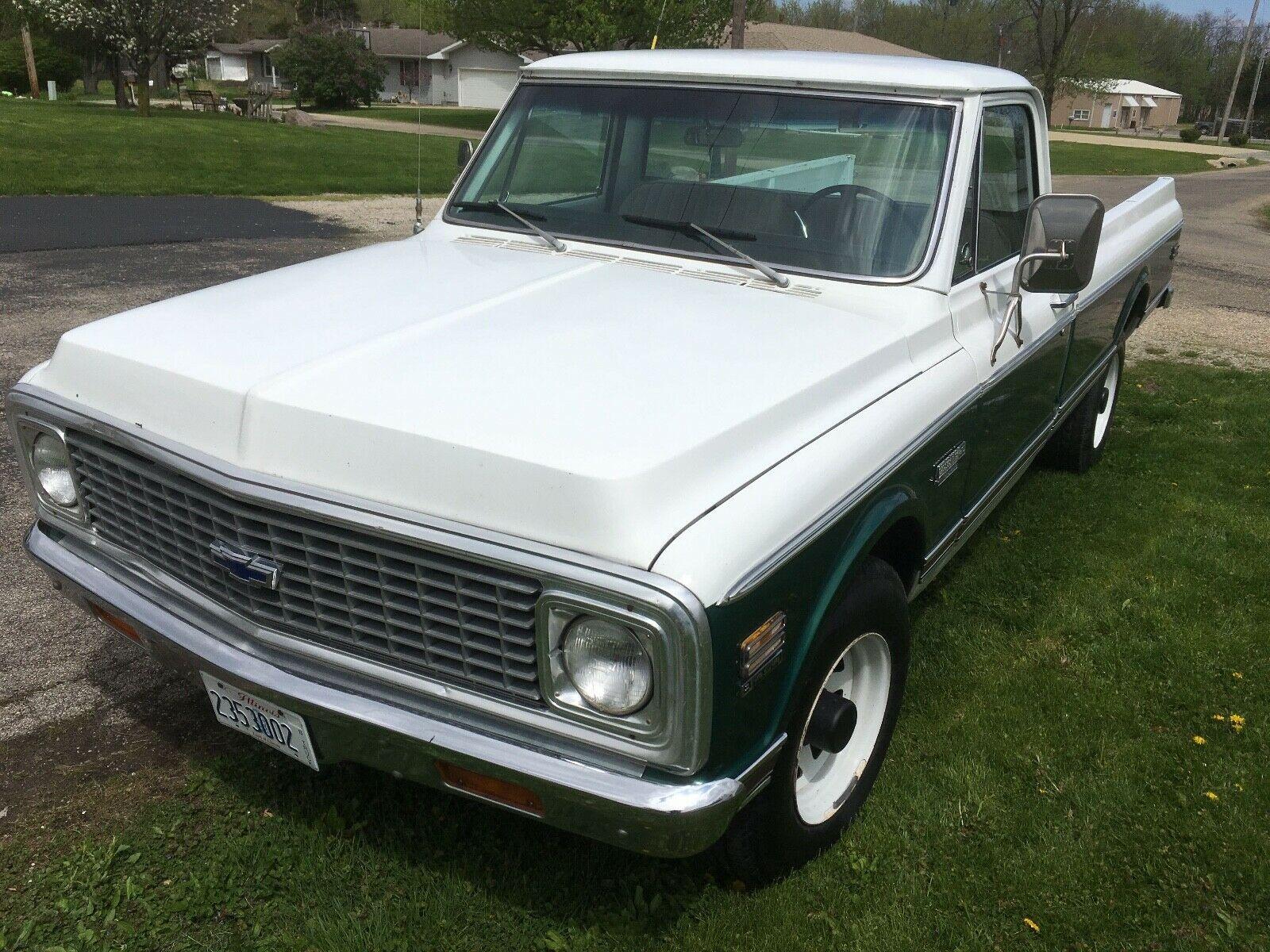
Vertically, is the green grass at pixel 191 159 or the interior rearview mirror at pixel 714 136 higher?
the interior rearview mirror at pixel 714 136

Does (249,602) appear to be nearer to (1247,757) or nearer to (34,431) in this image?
(34,431)

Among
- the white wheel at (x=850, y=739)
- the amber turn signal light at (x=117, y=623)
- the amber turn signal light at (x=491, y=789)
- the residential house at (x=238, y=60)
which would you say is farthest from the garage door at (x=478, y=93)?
the amber turn signal light at (x=491, y=789)

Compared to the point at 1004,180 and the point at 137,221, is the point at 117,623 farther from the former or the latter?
the point at 137,221

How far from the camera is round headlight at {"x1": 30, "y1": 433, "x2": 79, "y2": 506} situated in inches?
111

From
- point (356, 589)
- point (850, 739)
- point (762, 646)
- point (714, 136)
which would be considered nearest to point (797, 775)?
point (850, 739)

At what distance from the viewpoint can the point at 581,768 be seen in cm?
208

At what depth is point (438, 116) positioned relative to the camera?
39.9m

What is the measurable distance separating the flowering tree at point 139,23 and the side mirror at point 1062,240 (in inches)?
1053

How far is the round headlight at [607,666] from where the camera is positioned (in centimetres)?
202

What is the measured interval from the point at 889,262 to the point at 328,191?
14026 millimetres

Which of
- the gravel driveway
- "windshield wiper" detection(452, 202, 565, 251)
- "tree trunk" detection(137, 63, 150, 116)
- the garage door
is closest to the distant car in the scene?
the garage door

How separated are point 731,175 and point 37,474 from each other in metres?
2.22

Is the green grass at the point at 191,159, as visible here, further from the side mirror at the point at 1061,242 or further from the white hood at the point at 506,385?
the side mirror at the point at 1061,242

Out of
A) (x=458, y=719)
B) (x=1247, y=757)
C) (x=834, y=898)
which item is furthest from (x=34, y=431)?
(x=1247, y=757)
